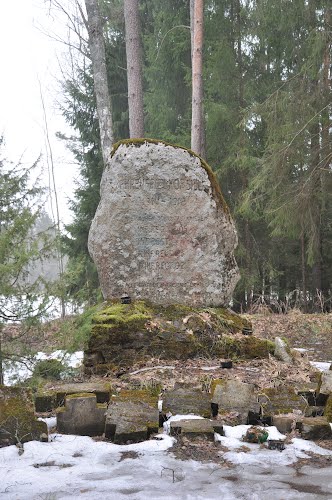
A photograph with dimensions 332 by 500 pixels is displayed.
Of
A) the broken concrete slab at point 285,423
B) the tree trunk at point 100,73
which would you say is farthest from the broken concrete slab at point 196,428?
the tree trunk at point 100,73

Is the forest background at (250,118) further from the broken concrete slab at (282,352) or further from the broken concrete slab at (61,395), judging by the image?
the broken concrete slab at (61,395)

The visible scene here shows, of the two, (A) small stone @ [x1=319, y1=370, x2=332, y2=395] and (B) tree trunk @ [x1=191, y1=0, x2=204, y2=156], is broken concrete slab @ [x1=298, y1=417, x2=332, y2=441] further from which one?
(B) tree trunk @ [x1=191, y1=0, x2=204, y2=156]

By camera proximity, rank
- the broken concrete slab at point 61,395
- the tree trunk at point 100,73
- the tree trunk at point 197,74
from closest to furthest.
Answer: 1. the broken concrete slab at point 61,395
2. the tree trunk at point 197,74
3. the tree trunk at point 100,73

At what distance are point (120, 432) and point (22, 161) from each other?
3.75m

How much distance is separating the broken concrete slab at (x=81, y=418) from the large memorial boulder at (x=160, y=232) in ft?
8.55

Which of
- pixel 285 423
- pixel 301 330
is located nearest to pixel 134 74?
pixel 301 330

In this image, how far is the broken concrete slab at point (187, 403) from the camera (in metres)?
3.83

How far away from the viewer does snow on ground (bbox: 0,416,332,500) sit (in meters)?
2.56

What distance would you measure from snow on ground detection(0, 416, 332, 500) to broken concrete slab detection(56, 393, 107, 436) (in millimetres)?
105

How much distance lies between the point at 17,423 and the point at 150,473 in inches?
41.3

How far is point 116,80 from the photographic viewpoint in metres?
16.3

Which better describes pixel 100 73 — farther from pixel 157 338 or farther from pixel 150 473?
pixel 150 473

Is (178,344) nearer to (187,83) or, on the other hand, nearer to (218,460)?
(218,460)

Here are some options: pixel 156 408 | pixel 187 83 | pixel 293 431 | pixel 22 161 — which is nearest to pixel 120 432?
pixel 156 408
